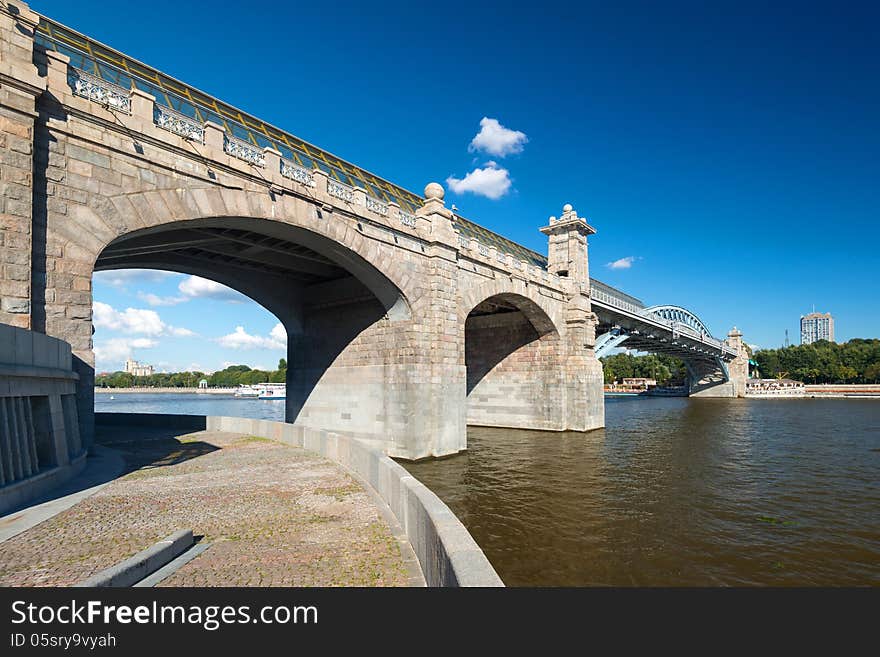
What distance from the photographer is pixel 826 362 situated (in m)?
98.0

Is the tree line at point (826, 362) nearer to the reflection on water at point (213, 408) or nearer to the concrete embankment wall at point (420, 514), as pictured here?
the reflection on water at point (213, 408)

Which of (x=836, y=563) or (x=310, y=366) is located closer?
(x=836, y=563)

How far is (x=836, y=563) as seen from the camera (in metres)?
9.70

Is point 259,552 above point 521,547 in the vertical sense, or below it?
above

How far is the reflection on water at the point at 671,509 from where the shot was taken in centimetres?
956

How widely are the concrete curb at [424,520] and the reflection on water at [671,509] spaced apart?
3111 mm

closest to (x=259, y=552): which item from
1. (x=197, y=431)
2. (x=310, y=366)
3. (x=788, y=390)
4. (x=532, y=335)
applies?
(x=197, y=431)

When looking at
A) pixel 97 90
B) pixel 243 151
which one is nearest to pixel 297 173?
pixel 243 151

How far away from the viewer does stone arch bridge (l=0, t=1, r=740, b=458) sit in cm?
1120

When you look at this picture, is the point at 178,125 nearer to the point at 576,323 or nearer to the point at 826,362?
the point at 576,323

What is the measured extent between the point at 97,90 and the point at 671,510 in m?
19.0

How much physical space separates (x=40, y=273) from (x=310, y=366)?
1598cm

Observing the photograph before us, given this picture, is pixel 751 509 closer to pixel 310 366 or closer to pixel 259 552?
pixel 259 552

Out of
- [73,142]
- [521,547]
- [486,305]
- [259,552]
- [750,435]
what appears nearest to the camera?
[259,552]
